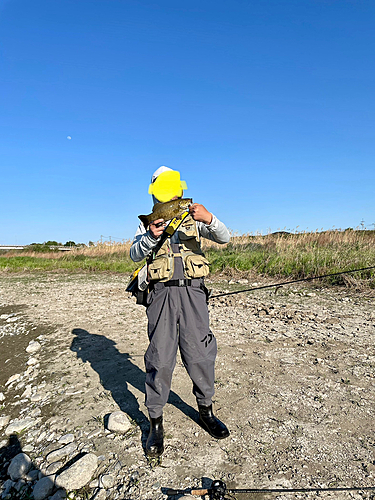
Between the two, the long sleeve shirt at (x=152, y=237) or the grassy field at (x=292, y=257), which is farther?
the grassy field at (x=292, y=257)

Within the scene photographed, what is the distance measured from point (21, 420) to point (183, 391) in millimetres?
1522

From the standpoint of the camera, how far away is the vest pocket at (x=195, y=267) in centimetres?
252

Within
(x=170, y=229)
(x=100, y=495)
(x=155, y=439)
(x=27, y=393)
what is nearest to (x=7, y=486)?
(x=100, y=495)

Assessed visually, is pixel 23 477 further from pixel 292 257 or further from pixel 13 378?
pixel 292 257

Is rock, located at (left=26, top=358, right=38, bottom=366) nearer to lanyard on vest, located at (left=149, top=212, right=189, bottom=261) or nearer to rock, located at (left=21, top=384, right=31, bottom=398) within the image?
rock, located at (left=21, top=384, right=31, bottom=398)

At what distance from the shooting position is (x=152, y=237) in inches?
95.6

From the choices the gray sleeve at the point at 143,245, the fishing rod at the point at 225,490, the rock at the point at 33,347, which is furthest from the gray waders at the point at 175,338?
the rock at the point at 33,347

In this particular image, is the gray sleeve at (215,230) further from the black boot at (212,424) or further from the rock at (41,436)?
the rock at (41,436)

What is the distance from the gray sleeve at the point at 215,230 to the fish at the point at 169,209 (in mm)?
279

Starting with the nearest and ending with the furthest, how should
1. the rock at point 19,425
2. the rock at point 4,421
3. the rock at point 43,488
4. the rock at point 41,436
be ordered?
the rock at point 43,488
the rock at point 41,436
the rock at point 19,425
the rock at point 4,421

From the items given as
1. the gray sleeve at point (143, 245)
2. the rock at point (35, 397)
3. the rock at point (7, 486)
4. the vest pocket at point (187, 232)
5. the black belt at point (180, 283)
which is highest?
the vest pocket at point (187, 232)

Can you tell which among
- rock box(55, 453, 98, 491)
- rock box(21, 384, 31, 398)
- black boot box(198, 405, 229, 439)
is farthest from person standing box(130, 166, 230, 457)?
rock box(21, 384, 31, 398)

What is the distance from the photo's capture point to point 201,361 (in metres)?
→ 2.52

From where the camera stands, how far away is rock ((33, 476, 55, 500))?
84.1 inches
